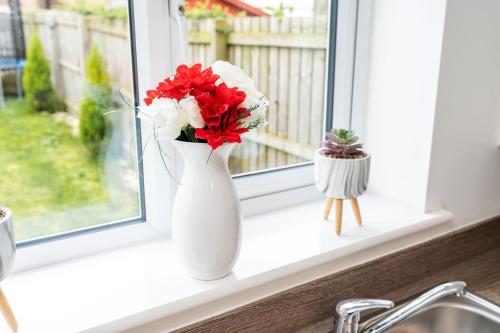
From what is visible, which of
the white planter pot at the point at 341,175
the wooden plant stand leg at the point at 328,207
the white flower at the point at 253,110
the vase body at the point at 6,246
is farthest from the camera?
the wooden plant stand leg at the point at 328,207

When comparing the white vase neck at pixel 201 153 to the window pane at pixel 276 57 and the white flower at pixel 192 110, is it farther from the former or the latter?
the window pane at pixel 276 57

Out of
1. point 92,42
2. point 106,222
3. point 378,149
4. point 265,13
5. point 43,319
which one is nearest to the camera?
point 43,319

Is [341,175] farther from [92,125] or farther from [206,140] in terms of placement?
[92,125]

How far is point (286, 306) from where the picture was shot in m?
1.04

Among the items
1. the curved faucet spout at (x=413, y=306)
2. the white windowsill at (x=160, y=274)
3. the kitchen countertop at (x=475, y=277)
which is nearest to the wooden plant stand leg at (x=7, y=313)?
the white windowsill at (x=160, y=274)

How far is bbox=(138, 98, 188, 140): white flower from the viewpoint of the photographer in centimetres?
82

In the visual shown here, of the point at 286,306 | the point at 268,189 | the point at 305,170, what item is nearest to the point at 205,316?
the point at 286,306

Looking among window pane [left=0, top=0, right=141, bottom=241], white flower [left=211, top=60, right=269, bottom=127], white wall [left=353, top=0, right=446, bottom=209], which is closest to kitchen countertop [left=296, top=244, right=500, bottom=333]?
white wall [left=353, top=0, right=446, bottom=209]

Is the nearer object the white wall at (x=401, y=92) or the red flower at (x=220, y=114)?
the red flower at (x=220, y=114)

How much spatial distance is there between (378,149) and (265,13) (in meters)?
0.49

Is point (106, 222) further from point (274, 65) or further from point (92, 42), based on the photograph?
point (274, 65)

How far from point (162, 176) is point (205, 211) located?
0.27 meters

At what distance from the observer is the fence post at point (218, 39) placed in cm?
117

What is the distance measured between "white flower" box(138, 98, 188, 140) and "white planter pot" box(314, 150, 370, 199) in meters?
0.41
